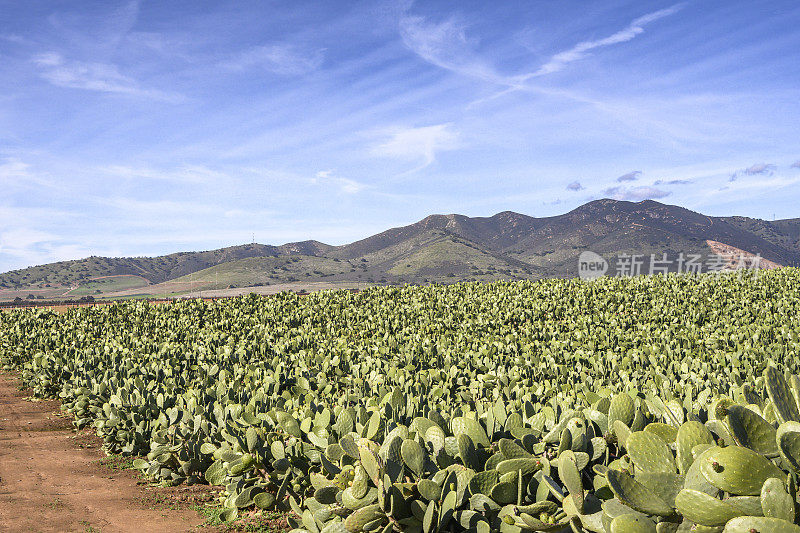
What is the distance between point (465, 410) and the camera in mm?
4223

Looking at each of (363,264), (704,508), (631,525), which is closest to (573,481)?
(631,525)

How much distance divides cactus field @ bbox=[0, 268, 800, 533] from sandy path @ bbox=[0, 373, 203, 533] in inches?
14.5

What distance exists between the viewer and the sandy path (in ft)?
15.0

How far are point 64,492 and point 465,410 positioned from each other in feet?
13.3

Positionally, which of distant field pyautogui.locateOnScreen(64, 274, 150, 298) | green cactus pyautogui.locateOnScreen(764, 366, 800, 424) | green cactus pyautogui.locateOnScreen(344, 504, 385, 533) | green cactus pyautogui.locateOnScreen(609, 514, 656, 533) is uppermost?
distant field pyautogui.locateOnScreen(64, 274, 150, 298)

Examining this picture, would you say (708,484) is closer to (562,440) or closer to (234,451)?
(562,440)

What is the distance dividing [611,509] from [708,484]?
Result: 16.8 inches

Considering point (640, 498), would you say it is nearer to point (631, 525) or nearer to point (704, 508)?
point (631, 525)

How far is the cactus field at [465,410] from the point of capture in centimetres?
233

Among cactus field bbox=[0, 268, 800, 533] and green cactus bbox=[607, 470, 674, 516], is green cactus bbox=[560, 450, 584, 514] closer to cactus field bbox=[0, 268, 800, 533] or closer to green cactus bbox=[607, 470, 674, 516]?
cactus field bbox=[0, 268, 800, 533]

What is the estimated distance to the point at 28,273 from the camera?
160 metres

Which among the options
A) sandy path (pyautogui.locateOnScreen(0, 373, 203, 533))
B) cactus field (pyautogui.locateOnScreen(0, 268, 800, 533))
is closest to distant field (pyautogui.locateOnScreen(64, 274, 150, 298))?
cactus field (pyautogui.locateOnScreen(0, 268, 800, 533))

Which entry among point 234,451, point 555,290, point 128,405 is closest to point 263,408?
point 234,451

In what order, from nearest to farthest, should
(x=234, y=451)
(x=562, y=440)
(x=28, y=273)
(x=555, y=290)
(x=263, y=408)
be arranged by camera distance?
(x=562, y=440) < (x=234, y=451) < (x=263, y=408) < (x=555, y=290) < (x=28, y=273)
